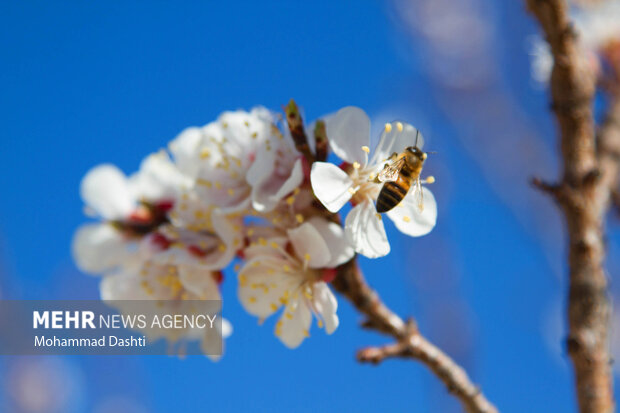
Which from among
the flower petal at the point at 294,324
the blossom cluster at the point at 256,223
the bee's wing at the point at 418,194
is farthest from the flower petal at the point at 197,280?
the bee's wing at the point at 418,194

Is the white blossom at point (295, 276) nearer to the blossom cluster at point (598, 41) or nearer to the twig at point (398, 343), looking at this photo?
the twig at point (398, 343)

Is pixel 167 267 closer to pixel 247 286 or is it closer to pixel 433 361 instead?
pixel 247 286

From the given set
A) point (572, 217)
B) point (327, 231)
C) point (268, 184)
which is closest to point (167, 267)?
point (268, 184)

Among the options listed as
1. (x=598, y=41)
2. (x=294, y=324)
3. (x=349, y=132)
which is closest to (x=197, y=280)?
(x=294, y=324)

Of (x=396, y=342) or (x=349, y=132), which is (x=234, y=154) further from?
(x=396, y=342)

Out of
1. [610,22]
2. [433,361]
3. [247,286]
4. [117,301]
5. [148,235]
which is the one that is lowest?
[433,361]
